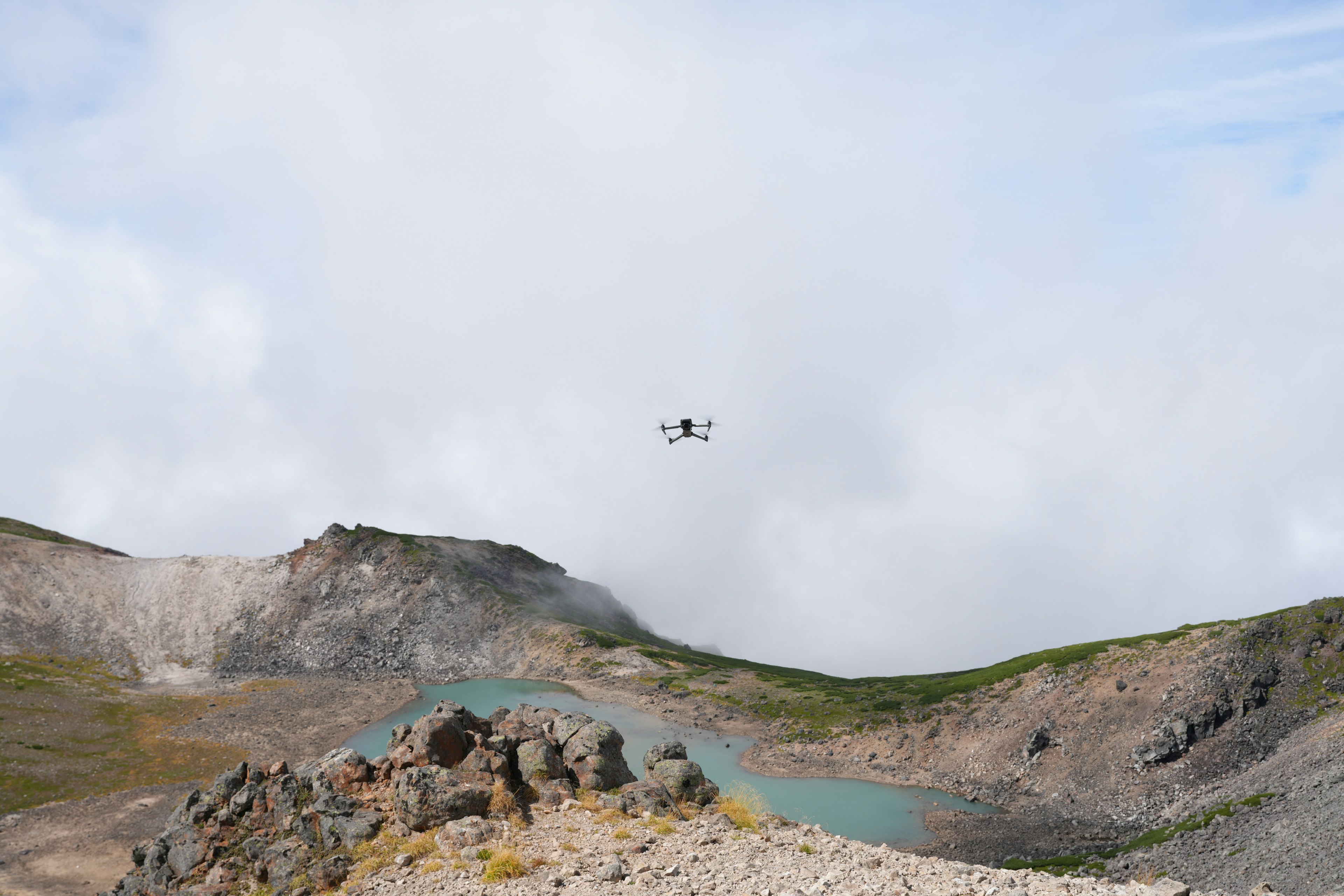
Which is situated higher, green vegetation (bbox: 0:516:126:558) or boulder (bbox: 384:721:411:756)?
green vegetation (bbox: 0:516:126:558)

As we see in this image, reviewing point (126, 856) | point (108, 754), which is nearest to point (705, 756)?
point (126, 856)

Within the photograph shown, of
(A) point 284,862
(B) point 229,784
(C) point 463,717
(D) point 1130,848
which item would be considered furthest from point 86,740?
(D) point 1130,848

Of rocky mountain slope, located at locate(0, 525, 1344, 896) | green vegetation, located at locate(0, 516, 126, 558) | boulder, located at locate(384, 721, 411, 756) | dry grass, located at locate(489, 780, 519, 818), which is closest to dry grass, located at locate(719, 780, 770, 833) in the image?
dry grass, located at locate(489, 780, 519, 818)

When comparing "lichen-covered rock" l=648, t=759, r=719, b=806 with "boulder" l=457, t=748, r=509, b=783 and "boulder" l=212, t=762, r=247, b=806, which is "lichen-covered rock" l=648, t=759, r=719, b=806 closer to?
"boulder" l=457, t=748, r=509, b=783

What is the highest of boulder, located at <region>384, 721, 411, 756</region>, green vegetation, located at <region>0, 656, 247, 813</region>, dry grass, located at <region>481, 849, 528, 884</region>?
boulder, located at <region>384, 721, 411, 756</region>

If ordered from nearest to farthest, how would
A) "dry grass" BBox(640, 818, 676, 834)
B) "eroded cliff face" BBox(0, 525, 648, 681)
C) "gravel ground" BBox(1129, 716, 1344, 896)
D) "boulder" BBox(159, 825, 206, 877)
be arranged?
"dry grass" BBox(640, 818, 676, 834) → "boulder" BBox(159, 825, 206, 877) → "gravel ground" BBox(1129, 716, 1344, 896) → "eroded cliff face" BBox(0, 525, 648, 681)

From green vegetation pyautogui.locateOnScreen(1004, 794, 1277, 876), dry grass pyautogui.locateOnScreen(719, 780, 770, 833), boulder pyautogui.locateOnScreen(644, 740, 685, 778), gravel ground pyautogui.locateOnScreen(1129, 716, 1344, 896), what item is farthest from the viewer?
green vegetation pyautogui.locateOnScreen(1004, 794, 1277, 876)

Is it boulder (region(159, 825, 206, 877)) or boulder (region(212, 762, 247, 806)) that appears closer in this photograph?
boulder (region(159, 825, 206, 877))

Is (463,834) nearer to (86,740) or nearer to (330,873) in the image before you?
→ (330,873)
